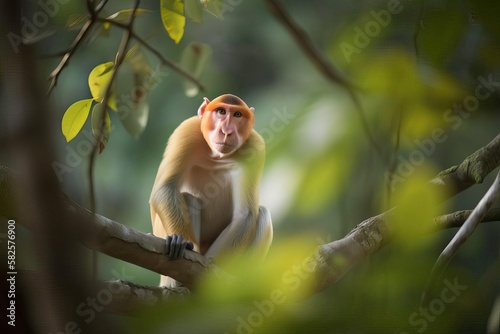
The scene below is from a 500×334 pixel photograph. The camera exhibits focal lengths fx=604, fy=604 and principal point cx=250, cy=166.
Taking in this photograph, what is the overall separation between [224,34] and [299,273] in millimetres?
523

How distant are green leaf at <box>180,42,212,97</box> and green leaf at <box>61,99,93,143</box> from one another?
206 millimetres

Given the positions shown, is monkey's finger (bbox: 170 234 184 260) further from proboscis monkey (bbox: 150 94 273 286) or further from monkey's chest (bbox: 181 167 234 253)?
monkey's chest (bbox: 181 167 234 253)

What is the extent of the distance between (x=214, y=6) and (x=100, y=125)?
33cm

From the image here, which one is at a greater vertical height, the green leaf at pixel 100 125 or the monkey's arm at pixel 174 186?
the green leaf at pixel 100 125

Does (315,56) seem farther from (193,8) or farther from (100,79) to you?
(100,79)

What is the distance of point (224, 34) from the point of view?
4.20 feet

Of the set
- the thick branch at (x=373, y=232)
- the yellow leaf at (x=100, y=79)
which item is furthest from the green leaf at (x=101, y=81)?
the thick branch at (x=373, y=232)

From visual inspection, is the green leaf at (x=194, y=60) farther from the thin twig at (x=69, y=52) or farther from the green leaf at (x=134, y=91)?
the thin twig at (x=69, y=52)

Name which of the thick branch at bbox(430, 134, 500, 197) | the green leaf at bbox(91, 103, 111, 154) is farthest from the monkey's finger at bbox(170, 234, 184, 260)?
the thick branch at bbox(430, 134, 500, 197)

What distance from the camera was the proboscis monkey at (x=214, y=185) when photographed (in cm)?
129

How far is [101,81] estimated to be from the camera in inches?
47.3

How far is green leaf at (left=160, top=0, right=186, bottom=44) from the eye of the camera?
43.8 inches

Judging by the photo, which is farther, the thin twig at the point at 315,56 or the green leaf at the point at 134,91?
the green leaf at the point at 134,91

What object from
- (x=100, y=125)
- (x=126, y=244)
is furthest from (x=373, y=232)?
(x=100, y=125)
